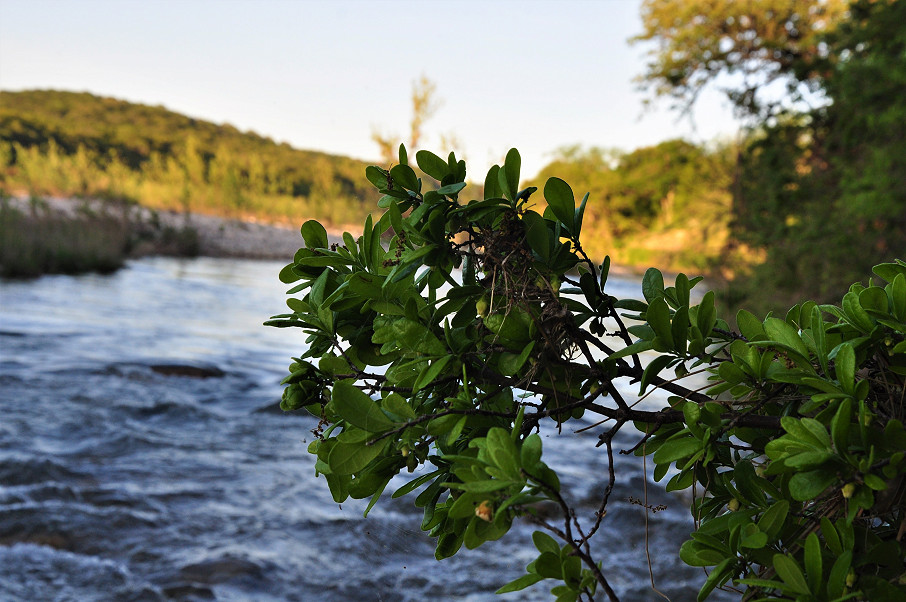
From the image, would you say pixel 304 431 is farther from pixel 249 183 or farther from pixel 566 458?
pixel 249 183

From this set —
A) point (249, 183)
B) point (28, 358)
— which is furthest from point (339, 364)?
point (249, 183)

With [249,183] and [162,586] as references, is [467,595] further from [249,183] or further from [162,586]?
[249,183]

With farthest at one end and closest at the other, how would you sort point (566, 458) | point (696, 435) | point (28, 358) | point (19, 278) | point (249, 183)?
1. point (249, 183)
2. point (19, 278)
3. point (28, 358)
4. point (566, 458)
5. point (696, 435)

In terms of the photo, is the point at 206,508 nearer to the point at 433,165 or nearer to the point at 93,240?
the point at 433,165

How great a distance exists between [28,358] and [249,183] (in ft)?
141

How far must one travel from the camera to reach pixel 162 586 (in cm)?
262

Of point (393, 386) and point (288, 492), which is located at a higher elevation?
point (393, 386)

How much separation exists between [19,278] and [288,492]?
38.6 feet

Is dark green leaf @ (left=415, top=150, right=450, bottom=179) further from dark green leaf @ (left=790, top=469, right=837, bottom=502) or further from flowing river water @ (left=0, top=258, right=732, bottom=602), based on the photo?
flowing river water @ (left=0, top=258, right=732, bottom=602)

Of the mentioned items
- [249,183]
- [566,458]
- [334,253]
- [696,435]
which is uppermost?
[249,183]

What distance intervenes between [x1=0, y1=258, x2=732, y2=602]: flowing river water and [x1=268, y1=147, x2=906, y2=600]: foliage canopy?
2.99ft

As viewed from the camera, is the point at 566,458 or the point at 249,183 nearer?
the point at 566,458

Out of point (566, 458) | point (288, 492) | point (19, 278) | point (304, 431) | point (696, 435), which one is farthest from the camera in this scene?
point (19, 278)

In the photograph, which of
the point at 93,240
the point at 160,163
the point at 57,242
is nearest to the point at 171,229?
the point at 93,240
